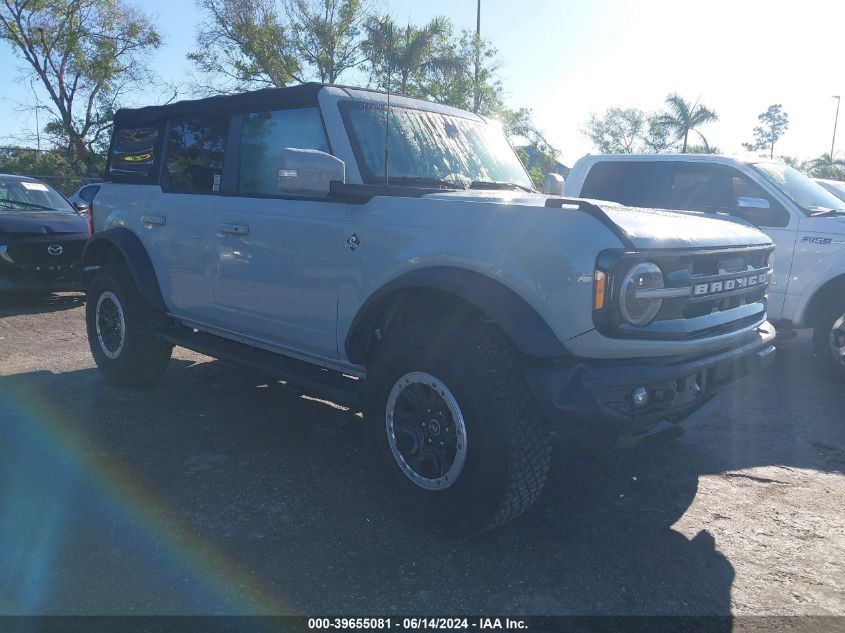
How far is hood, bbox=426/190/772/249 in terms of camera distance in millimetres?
2879

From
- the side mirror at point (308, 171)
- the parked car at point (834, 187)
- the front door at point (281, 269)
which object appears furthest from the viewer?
the parked car at point (834, 187)

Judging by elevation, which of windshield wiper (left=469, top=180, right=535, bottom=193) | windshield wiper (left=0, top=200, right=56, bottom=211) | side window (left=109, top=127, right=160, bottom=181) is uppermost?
side window (left=109, top=127, right=160, bottom=181)

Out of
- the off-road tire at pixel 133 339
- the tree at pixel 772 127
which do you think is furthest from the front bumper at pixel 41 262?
the tree at pixel 772 127

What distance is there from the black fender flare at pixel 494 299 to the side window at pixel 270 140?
1147mm

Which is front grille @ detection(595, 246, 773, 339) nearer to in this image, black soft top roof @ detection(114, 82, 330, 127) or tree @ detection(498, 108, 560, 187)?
black soft top roof @ detection(114, 82, 330, 127)

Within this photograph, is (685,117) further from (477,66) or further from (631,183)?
(631,183)

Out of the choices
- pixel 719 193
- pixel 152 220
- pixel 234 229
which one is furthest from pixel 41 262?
pixel 719 193

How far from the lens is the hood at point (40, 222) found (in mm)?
8695

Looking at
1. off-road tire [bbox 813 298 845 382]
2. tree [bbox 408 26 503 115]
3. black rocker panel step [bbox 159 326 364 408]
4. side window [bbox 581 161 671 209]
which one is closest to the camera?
black rocker panel step [bbox 159 326 364 408]

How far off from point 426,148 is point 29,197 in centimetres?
801

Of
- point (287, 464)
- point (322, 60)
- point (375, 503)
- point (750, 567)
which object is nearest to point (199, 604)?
point (375, 503)

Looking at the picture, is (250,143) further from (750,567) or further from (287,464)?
(750,567)

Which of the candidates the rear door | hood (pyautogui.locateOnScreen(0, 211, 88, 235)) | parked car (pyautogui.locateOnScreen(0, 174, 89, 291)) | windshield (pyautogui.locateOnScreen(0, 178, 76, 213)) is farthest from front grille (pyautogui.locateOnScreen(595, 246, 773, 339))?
windshield (pyautogui.locateOnScreen(0, 178, 76, 213))

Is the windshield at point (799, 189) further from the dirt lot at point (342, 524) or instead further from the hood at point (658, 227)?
the hood at point (658, 227)
